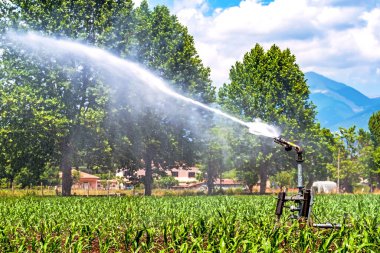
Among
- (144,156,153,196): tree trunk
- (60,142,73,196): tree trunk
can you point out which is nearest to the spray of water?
(60,142,73,196): tree trunk

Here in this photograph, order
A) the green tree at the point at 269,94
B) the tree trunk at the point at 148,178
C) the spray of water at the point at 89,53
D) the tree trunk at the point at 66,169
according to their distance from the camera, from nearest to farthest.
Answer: the spray of water at the point at 89,53 → the tree trunk at the point at 66,169 → the tree trunk at the point at 148,178 → the green tree at the point at 269,94

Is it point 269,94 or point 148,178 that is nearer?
point 148,178

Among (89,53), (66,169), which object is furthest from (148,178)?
(89,53)

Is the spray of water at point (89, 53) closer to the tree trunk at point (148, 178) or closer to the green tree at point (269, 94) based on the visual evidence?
the tree trunk at point (148, 178)

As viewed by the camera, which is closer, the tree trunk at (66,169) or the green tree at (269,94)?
the tree trunk at (66,169)

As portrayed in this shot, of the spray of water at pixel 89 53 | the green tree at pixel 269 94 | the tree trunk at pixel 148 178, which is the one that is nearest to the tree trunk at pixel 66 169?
the spray of water at pixel 89 53

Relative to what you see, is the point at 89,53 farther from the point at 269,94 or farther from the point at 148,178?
the point at 269,94

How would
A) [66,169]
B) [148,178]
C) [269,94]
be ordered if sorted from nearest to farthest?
1. [66,169]
2. [148,178]
3. [269,94]

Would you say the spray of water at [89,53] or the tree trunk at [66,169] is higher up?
the spray of water at [89,53]

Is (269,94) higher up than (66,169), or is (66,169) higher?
(269,94)

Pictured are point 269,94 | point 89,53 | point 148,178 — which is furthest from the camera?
point 269,94

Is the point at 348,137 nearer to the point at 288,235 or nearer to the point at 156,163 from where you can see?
the point at 156,163

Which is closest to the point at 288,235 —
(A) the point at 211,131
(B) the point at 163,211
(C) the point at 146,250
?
(C) the point at 146,250

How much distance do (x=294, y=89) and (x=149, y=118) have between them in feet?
66.7
